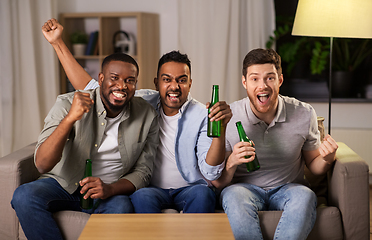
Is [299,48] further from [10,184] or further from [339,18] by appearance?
[10,184]

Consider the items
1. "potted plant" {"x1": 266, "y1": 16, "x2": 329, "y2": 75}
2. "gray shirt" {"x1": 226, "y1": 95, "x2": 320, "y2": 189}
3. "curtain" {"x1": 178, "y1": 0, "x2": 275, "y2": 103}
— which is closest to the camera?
"gray shirt" {"x1": 226, "y1": 95, "x2": 320, "y2": 189}

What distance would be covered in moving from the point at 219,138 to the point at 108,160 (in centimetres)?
55

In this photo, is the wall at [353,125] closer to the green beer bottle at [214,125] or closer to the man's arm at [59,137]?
the green beer bottle at [214,125]

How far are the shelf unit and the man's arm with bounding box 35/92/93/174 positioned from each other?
6.44 ft

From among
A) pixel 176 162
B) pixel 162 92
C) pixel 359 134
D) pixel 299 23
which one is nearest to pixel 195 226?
pixel 176 162

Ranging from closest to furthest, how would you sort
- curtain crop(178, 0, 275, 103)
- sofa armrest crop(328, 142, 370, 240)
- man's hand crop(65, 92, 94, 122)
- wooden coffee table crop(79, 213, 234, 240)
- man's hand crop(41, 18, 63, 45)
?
wooden coffee table crop(79, 213, 234, 240) < man's hand crop(65, 92, 94, 122) < sofa armrest crop(328, 142, 370, 240) < man's hand crop(41, 18, 63, 45) < curtain crop(178, 0, 275, 103)

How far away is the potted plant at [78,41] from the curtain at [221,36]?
3.04 ft

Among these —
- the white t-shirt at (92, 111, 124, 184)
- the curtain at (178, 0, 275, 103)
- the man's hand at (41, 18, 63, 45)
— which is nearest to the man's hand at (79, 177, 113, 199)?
the white t-shirt at (92, 111, 124, 184)

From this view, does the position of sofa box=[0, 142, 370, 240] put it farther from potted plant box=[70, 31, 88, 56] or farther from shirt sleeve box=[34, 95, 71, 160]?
potted plant box=[70, 31, 88, 56]

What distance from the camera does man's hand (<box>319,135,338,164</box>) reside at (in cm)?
180

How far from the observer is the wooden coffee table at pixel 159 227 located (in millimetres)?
1294

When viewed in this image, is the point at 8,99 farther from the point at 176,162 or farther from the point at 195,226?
the point at 195,226

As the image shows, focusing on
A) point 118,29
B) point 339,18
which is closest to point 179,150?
point 339,18

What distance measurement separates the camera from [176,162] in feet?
6.36
